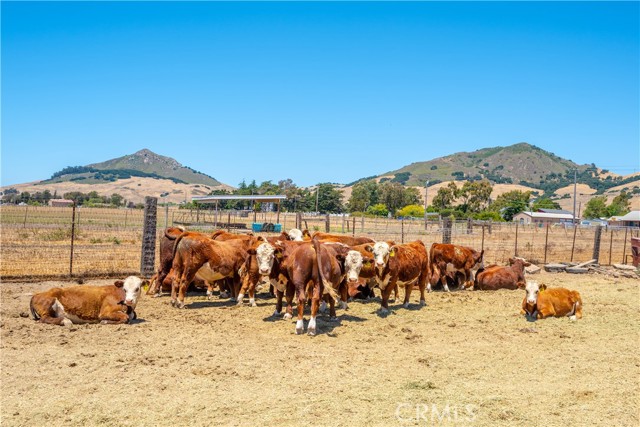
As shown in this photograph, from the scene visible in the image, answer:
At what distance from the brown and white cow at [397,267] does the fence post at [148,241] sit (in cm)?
748

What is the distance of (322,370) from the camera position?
22.1 ft

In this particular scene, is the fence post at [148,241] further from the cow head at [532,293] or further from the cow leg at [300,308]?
the cow head at [532,293]

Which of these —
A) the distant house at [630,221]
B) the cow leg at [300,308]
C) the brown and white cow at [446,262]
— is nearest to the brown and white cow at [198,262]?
the cow leg at [300,308]

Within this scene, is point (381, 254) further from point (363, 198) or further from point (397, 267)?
point (363, 198)

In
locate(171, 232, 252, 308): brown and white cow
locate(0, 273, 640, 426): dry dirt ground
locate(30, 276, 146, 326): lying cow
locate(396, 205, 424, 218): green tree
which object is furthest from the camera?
locate(396, 205, 424, 218): green tree

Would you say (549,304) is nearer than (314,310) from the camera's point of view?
No

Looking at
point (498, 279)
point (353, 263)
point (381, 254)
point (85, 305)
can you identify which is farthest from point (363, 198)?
point (85, 305)

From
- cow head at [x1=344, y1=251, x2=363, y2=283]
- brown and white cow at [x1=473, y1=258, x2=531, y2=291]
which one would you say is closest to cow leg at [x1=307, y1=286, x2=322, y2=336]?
cow head at [x1=344, y1=251, x2=363, y2=283]

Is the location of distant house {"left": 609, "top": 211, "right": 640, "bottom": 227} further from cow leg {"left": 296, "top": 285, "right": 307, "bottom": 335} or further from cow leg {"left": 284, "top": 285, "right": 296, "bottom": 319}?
cow leg {"left": 296, "top": 285, "right": 307, "bottom": 335}

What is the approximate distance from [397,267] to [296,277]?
9.20 feet

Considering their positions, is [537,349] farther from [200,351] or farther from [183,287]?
[183,287]

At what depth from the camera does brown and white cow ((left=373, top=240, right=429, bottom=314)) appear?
10445mm

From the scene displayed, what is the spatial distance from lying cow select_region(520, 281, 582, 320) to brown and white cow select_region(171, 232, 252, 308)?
6.35m

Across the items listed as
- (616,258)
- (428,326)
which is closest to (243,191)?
(616,258)
